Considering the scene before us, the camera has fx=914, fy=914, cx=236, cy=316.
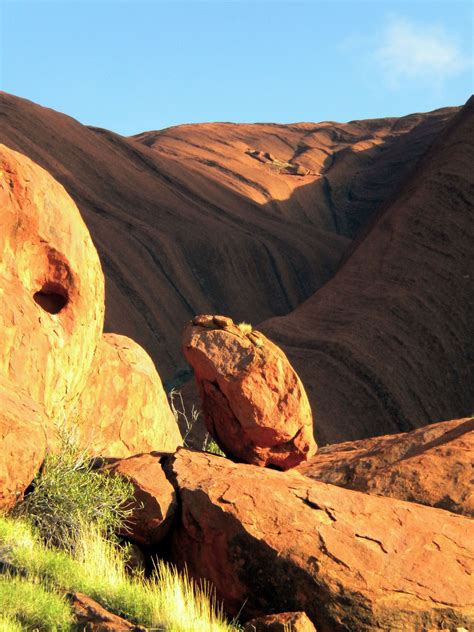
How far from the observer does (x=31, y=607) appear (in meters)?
6.33

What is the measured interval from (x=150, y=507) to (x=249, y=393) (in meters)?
1.73

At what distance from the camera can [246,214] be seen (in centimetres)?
4853

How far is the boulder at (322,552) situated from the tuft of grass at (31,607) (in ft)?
6.42

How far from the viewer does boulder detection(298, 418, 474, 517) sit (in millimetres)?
10945

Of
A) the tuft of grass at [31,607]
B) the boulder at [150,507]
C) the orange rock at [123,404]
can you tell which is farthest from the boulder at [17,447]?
the orange rock at [123,404]

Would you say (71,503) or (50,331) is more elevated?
(50,331)

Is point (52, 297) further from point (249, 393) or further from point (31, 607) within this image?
point (31, 607)

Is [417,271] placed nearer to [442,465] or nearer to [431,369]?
[431,369]

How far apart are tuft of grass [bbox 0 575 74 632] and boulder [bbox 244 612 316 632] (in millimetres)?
1635

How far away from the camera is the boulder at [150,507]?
341 inches

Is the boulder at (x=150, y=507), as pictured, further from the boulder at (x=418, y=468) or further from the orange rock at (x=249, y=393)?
the boulder at (x=418, y=468)

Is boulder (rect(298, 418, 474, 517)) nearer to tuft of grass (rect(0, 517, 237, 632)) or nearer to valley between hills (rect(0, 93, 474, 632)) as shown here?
valley between hills (rect(0, 93, 474, 632))

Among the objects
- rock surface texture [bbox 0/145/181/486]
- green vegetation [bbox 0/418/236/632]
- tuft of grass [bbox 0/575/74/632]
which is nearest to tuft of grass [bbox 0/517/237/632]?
green vegetation [bbox 0/418/236/632]

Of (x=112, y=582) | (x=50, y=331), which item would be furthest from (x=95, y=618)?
(x=50, y=331)
